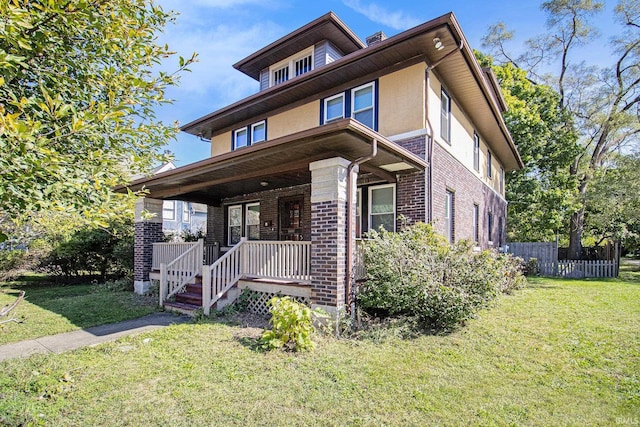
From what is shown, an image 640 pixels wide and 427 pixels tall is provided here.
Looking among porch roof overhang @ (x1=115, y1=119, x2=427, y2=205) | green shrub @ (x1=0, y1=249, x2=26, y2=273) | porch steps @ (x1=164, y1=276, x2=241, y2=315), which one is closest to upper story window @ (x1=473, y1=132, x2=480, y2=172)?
porch roof overhang @ (x1=115, y1=119, x2=427, y2=205)

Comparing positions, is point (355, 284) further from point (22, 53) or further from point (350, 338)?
point (22, 53)

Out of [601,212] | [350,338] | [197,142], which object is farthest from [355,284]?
[601,212]

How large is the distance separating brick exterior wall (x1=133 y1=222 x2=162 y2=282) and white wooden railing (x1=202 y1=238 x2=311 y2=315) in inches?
153

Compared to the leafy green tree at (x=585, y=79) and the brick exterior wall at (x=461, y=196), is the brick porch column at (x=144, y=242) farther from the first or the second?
the leafy green tree at (x=585, y=79)

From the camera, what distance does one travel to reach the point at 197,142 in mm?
14828

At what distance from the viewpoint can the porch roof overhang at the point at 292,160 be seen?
555 cm

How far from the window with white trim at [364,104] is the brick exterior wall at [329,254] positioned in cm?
358

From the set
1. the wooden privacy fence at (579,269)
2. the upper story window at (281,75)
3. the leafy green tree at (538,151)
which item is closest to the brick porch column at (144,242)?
the upper story window at (281,75)

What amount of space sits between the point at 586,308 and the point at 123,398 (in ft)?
30.6

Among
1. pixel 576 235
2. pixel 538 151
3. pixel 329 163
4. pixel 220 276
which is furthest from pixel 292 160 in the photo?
pixel 576 235

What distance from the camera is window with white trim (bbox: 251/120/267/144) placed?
11.7 meters

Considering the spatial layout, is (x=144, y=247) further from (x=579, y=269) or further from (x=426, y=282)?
(x=579, y=269)

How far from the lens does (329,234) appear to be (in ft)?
20.0

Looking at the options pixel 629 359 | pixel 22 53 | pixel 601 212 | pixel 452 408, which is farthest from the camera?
pixel 601 212
